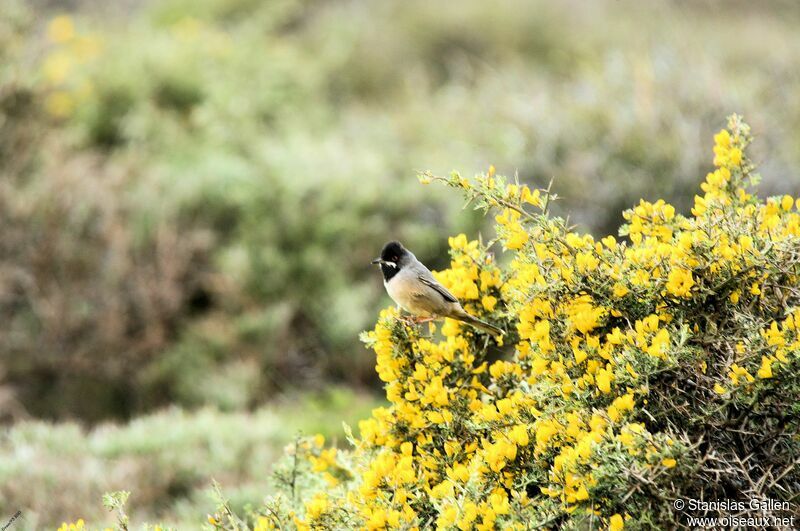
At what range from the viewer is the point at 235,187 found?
23.7 ft

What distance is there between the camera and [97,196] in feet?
21.4

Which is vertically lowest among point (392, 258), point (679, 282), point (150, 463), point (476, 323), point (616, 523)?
point (616, 523)

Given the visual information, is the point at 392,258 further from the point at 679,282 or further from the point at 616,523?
the point at 616,523

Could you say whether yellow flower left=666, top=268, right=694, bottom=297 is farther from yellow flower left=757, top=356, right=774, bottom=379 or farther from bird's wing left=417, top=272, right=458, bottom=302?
bird's wing left=417, top=272, right=458, bottom=302

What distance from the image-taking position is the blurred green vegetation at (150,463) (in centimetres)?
399

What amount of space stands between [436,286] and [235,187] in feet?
16.2

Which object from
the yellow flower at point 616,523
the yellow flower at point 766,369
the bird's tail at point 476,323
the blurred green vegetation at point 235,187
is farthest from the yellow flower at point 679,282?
the blurred green vegetation at point 235,187

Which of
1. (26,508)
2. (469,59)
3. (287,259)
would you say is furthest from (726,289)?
(469,59)

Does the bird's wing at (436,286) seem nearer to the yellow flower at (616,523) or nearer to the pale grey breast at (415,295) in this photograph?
the pale grey breast at (415,295)

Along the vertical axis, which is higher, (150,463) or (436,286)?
(150,463)

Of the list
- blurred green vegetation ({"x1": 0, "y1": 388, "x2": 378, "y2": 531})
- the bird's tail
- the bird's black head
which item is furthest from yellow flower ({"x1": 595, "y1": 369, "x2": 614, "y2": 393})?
blurred green vegetation ({"x1": 0, "y1": 388, "x2": 378, "y2": 531})

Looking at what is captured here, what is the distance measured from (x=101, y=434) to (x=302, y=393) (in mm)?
1639

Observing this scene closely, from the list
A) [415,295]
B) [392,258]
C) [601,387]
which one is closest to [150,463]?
[392,258]

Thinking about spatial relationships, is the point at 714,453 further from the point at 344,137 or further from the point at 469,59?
the point at 469,59
